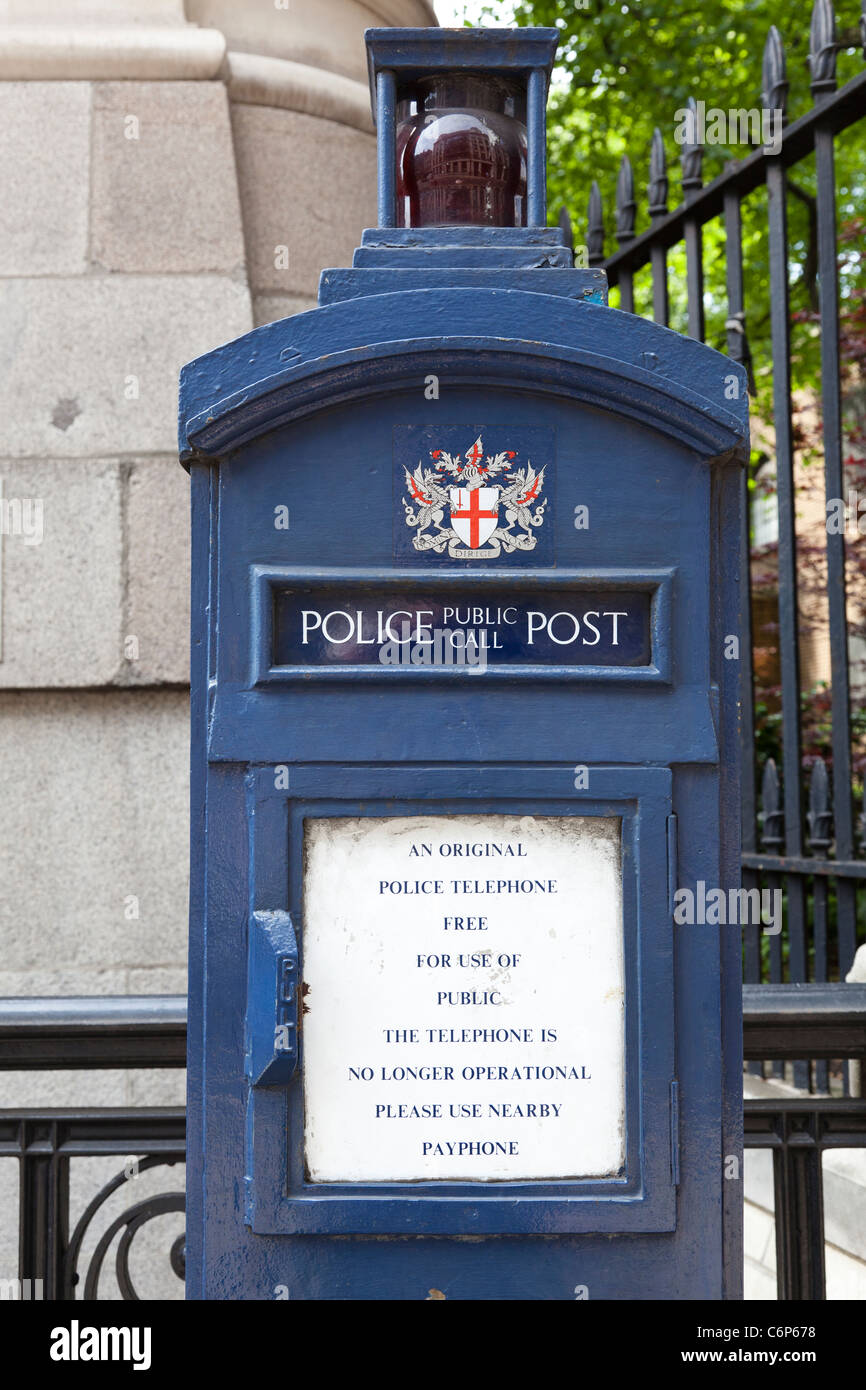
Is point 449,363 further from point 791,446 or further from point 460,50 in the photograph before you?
point 791,446

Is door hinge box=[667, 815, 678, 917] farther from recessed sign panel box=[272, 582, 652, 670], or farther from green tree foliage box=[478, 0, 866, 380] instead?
green tree foliage box=[478, 0, 866, 380]

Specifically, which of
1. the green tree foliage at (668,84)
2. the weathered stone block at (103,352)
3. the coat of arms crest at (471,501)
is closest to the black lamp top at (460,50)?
the coat of arms crest at (471,501)

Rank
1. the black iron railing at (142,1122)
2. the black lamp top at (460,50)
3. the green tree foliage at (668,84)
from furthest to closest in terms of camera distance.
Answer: the green tree foliage at (668,84), the black iron railing at (142,1122), the black lamp top at (460,50)

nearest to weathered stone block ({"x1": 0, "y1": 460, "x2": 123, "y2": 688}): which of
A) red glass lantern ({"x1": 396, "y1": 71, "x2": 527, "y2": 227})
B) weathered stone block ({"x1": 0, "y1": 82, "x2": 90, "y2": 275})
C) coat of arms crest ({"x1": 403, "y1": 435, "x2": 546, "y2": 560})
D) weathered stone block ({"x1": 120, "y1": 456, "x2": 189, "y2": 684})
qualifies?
weathered stone block ({"x1": 120, "y1": 456, "x2": 189, "y2": 684})

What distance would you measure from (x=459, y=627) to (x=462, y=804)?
26 cm

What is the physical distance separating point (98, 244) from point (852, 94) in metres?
2.23

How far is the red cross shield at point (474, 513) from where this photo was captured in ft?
5.82

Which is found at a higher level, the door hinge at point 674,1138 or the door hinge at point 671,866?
the door hinge at point 671,866

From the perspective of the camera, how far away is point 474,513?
70.1 inches

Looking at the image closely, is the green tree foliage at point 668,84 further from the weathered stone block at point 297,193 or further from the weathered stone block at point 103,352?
the weathered stone block at point 103,352

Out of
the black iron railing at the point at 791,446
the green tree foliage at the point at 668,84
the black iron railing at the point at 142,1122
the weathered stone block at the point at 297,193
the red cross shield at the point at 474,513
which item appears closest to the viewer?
the red cross shield at the point at 474,513

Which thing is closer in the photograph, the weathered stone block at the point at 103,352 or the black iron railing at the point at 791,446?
the black iron railing at the point at 791,446

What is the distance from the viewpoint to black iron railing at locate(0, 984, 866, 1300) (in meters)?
2.44

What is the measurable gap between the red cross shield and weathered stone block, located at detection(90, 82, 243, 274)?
225 cm
